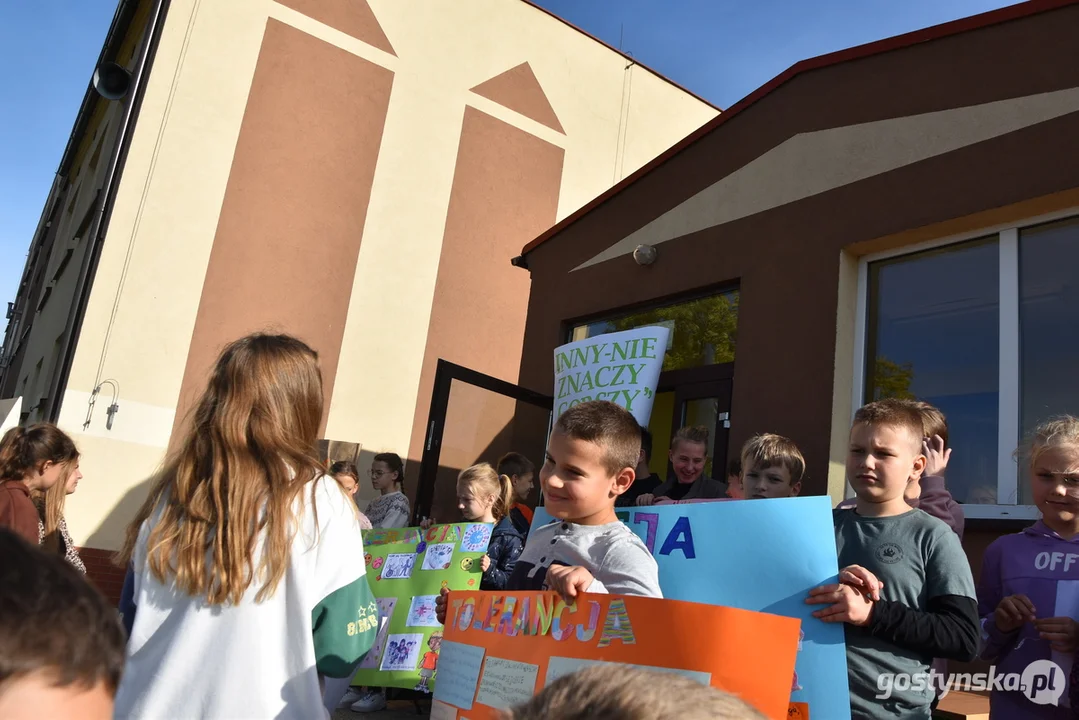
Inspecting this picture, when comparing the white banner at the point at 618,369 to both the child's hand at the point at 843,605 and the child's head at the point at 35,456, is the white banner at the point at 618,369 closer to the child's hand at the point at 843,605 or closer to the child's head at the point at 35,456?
the child's head at the point at 35,456

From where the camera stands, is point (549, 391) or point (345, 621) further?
point (549, 391)

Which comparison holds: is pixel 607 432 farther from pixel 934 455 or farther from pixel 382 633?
pixel 382 633

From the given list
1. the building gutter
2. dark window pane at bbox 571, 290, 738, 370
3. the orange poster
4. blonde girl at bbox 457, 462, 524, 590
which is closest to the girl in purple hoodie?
the orange poster

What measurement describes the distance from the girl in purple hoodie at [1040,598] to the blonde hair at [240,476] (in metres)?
2.21

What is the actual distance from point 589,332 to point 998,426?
4.27m

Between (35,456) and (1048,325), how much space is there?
5720 millimetres

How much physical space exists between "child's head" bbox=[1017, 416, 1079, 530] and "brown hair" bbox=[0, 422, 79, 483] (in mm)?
4156

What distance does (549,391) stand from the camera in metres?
8.83

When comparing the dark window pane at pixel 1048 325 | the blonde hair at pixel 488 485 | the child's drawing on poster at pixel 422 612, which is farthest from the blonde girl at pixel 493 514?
the dark window pane at pixel 1048 325

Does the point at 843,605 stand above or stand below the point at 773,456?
below

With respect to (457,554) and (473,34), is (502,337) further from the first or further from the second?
(457,554)

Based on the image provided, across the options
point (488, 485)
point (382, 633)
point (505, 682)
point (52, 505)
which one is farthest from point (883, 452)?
point (52, 505)

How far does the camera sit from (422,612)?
16.3 ft

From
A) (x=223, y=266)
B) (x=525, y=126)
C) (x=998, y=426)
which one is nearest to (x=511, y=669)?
(x=998, y=426)
